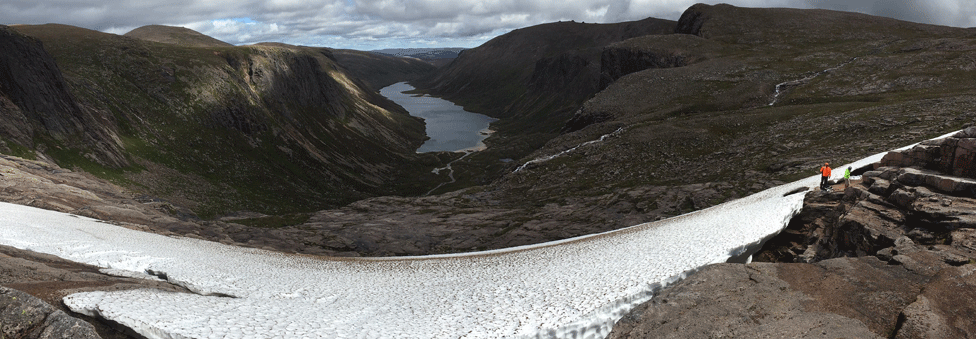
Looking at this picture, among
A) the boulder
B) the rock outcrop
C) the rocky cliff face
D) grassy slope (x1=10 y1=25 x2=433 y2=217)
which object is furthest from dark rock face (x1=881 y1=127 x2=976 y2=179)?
the rocky cliff face

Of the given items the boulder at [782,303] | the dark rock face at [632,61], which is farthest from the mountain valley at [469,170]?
the dark rock face at [632,61]

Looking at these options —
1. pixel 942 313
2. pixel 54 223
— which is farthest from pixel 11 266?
pixel 942 313

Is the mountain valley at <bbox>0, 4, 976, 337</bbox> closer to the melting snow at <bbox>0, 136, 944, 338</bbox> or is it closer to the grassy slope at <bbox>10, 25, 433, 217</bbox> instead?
the grassy slope at <bbox>10, 25, 433, 217</bbox>

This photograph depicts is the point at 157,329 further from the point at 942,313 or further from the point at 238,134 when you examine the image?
the point at 238,134

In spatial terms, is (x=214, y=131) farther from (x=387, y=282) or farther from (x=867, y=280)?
(x=867, y=280)

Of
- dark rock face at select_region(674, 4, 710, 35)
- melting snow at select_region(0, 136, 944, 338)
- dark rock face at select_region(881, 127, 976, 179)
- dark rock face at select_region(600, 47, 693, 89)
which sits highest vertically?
dark rock face at select_region(674, 4, 710, 35)

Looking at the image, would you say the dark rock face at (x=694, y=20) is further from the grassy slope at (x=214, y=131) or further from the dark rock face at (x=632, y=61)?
the grassy slope at (x=214, y=131)
